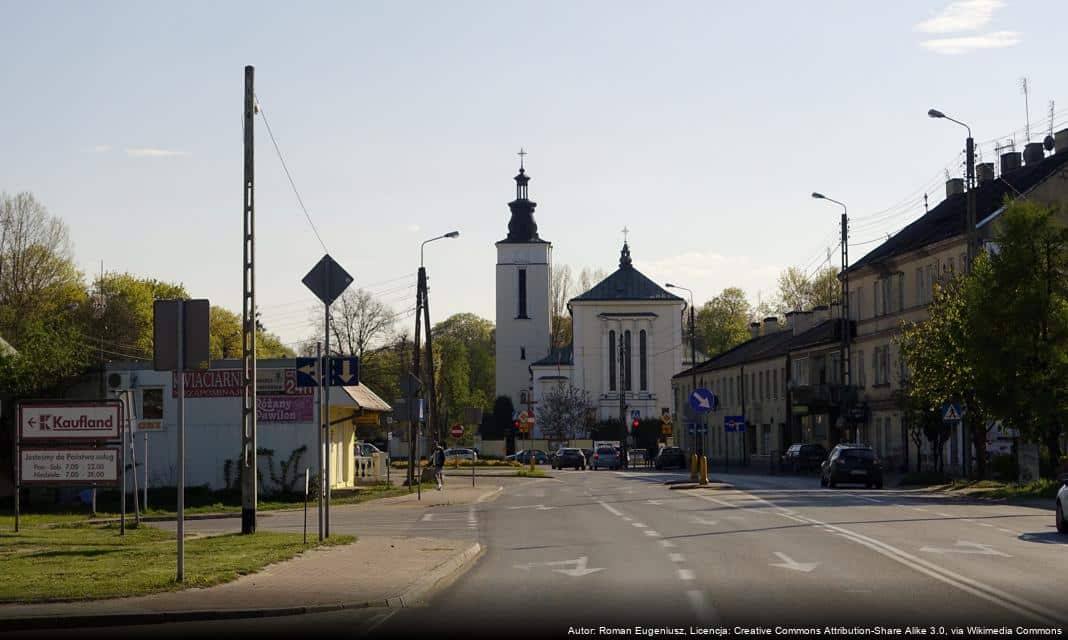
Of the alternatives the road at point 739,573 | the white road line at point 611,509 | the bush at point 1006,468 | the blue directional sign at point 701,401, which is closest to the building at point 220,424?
the white road line at point 611,509

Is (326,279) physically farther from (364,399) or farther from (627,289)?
(627,289)

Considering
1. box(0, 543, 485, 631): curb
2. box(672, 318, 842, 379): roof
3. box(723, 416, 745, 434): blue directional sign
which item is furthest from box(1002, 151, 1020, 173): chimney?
box(0, 543, 485, 631): curb

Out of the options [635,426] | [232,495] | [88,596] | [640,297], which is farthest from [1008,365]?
[640,297]

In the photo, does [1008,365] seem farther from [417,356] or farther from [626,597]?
[626,597]

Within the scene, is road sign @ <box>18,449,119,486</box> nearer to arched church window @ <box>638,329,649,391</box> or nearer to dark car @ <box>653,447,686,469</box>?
dark car @ <box>653,447,686,469</box>

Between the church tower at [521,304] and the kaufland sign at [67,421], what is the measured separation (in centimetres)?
11762

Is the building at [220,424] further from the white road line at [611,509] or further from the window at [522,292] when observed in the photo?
the window at [522,292]

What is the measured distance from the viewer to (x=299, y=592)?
15172mm

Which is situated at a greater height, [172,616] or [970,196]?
[970,196]

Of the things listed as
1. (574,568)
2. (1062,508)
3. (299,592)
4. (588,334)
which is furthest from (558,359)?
(299,592)

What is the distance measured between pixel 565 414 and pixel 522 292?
1822cm

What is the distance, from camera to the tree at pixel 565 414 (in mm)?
130625

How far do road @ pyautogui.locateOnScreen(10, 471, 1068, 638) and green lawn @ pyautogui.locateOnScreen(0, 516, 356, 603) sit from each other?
264 centimetres

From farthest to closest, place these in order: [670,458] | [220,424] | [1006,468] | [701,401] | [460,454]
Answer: [460,454] → [670,458] → [1006,468] → [701,401] → [220,424]
